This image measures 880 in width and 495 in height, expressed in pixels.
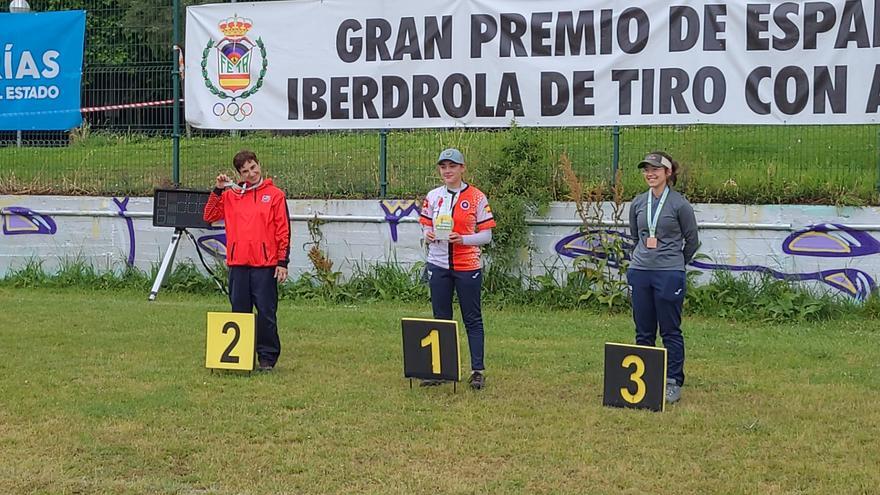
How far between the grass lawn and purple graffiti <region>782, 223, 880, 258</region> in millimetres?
964

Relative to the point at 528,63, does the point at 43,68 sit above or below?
above

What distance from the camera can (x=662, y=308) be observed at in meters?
6.96

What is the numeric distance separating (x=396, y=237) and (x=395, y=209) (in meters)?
0.32

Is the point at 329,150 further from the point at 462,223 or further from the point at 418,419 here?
the point at 418,419

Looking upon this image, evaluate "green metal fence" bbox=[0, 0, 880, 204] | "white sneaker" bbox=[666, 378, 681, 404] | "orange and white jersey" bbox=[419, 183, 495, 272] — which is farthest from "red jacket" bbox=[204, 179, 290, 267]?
"green metal fence" bbox=[0, 0, 880, 204]

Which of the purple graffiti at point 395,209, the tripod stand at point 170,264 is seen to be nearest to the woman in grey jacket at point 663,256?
the purple graffiti at point 395,209

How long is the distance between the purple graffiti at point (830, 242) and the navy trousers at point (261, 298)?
18.0 feet

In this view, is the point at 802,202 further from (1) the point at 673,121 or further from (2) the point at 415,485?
(2) the point at 415,485

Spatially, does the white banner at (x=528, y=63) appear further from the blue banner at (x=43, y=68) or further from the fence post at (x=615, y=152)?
the blue banner at (x=43, y=68)

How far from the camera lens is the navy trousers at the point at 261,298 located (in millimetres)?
A: 7961

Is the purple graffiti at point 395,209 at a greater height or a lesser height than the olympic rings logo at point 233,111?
lesser

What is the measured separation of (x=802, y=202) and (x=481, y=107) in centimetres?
364

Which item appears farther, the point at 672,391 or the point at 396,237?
the point at 396,237

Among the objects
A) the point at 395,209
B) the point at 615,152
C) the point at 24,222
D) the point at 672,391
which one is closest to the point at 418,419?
the point at 672,391
